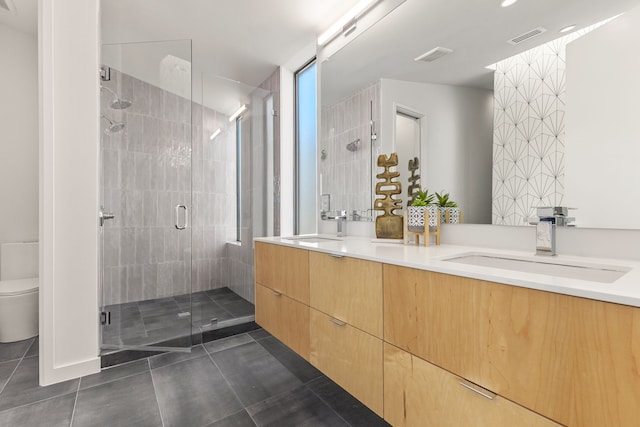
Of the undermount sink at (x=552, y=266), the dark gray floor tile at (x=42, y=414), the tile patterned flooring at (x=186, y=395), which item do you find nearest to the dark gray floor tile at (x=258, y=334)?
the tile patterned flooring at (x=186, y=395)

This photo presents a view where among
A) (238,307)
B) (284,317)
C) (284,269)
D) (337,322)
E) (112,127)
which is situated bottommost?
(238,307)

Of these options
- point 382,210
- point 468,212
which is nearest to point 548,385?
point 468,212

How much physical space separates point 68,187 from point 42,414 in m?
1.25

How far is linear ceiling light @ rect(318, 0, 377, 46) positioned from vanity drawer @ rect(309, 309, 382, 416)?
201 centimetres

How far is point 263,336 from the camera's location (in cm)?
252

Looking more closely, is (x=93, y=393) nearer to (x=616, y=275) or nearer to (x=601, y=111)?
(x=616, y=275)

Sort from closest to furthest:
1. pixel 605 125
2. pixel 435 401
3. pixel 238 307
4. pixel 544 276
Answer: pixel 544 276 → pixel 435 401 → pixel 605 125 → pixel 238 307

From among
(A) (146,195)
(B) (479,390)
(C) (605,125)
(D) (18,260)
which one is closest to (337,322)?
(B) (479,390)

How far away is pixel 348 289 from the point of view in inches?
51.7

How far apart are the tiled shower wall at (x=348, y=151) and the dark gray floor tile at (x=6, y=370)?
233cm

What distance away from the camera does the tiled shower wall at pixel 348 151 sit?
2.06m

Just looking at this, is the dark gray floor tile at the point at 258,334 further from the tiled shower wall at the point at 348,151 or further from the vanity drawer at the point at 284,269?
the tiled shower wall at the point at 348,151

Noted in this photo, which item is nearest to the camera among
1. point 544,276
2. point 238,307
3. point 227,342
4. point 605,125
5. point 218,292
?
point 544,276

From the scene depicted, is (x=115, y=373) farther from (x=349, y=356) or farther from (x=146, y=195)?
(x=349, y=356)
